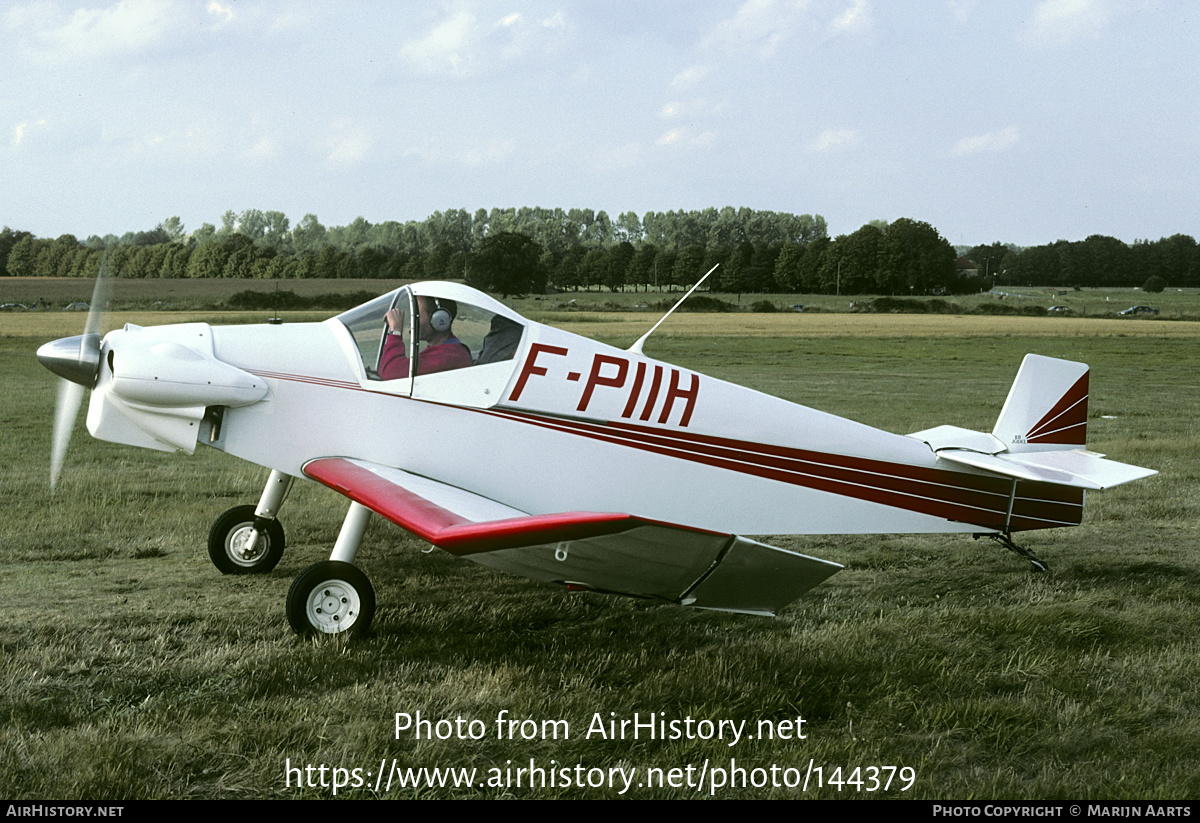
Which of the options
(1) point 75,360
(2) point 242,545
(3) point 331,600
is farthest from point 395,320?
(2) point 242,545

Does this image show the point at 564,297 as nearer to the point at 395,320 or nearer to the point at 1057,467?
the point at 1057,467

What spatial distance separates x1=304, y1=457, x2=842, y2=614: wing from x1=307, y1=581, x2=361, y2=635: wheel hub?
753mm

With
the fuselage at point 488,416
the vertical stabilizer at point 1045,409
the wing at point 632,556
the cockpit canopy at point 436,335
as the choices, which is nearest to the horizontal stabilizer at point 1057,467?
the vertical stabilizer at point 1045,409

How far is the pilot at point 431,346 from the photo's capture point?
18.4ft

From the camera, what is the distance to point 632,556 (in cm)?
394

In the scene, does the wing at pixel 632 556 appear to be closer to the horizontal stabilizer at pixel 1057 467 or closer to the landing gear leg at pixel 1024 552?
the horizontal stabilizer at pixel 1057 467

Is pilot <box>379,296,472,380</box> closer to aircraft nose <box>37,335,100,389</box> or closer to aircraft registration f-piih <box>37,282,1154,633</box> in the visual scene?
aircraft registration f-piih <box>37,282,1154,633</box>

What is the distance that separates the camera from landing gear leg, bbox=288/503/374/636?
5109mm

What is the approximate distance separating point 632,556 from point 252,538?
3.91 m

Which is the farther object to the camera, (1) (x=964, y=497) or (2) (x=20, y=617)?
(1) (x=964, y=497)

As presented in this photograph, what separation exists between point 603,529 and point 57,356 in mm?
3914

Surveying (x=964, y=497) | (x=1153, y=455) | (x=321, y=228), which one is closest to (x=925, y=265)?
(x=321, y=228)

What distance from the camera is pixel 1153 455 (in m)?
12.4

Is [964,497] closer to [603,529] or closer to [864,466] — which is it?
[864,466]
